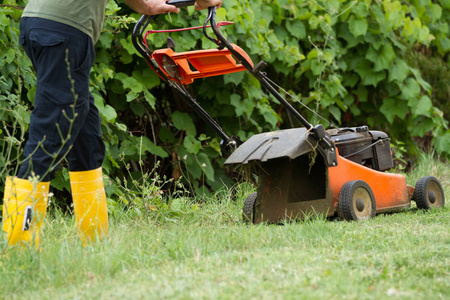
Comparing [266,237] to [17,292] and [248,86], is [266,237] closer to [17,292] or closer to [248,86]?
[17,292]

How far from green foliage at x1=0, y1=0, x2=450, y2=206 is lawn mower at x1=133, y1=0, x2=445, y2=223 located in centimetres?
53

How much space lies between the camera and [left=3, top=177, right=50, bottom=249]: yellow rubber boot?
2.54 metres

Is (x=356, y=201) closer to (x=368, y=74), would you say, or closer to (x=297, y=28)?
(x=297, y=28)

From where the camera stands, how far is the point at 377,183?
3879mm

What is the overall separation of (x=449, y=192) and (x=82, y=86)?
3.50 metres

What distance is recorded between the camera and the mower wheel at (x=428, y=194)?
4.05 m

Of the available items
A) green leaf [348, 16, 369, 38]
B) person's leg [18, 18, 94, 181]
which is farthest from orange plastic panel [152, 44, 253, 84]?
green leaf [348, 16, 369, 38]

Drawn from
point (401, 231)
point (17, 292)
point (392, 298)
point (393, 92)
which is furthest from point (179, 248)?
point (393, 92)

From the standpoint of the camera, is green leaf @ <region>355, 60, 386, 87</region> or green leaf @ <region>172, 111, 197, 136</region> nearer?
green leaf @ <region>172, 111, 197, 136</region>

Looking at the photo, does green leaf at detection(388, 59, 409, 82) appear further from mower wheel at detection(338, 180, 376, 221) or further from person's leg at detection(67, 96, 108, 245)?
person's leg at detection(67, 96, 108, 245)

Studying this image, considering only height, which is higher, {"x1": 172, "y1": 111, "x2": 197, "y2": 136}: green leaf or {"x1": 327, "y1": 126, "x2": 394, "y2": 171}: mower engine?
{"x1": 172, "y1": 111, "x2": 197, "y2": 136}: green leaf

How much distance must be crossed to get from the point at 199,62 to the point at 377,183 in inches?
53.3

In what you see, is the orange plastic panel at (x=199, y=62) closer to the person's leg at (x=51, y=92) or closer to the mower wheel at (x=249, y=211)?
the mower wheel at (x=249, y=211)

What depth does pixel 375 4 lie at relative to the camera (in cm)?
582
